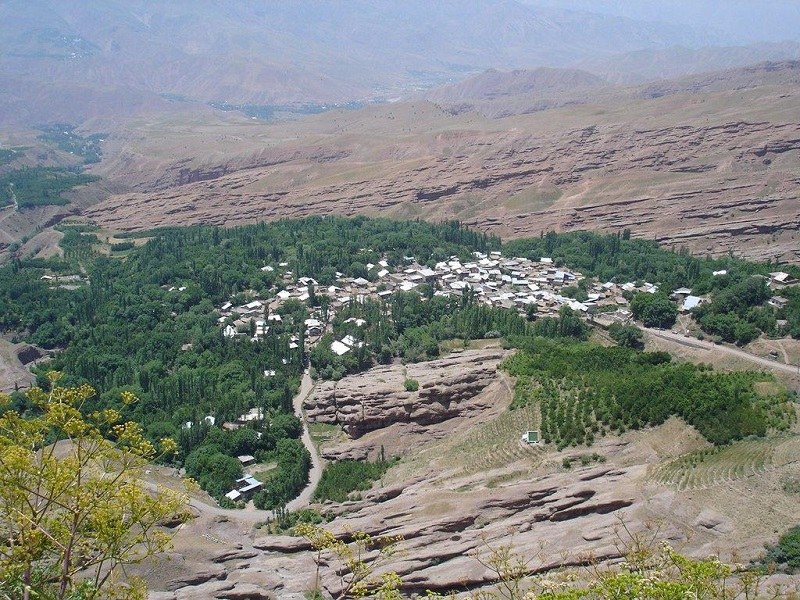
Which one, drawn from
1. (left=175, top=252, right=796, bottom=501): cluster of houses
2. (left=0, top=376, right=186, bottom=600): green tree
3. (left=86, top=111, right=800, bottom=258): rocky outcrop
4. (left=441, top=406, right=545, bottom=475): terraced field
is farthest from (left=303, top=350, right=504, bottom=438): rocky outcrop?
(left=86, top=111, right=800, bottom=258): rocky outcrop

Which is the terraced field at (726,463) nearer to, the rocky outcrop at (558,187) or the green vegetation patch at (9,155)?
the rocky outcrop at (558,187)

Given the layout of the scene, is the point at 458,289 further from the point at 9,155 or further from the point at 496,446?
the point at 9,155

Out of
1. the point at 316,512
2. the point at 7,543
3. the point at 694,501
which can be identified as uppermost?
the point at 7,543

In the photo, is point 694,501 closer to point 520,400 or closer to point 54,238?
point 520,400

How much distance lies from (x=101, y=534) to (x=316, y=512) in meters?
28.6

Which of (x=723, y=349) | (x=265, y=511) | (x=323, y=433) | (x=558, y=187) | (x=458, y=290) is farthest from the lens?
(x=558, y=187)

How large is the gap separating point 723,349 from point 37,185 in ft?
462

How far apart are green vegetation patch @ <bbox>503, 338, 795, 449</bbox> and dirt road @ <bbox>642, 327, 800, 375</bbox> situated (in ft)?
26.5

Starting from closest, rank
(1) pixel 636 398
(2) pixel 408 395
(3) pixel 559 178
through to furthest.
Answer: (1) pixel 636 398 < (2) pixel 408 395 < (3) pixel 559 178

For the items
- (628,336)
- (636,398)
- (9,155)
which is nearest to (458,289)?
(628,336)

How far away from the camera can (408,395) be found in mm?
49531

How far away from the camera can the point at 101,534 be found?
12.9m

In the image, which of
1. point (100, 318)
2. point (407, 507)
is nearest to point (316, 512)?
point (407, 507)

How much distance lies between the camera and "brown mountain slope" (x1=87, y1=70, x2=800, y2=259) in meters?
97.8
